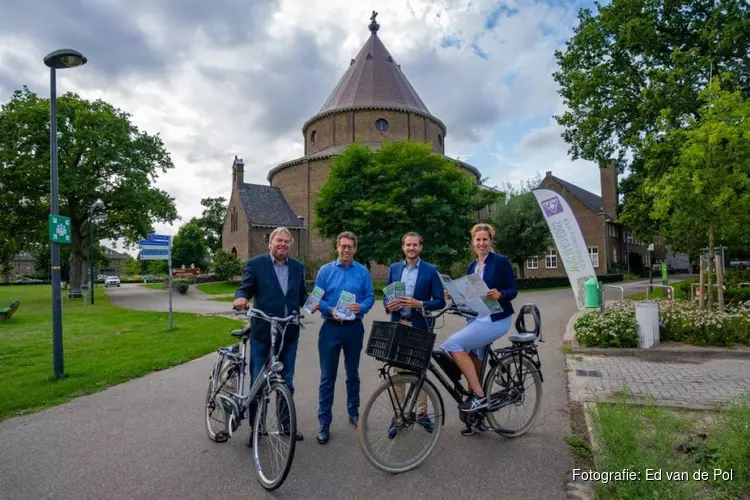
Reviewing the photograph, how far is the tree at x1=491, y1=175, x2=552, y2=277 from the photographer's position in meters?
36.9

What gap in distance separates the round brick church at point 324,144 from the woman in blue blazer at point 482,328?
37.6 metres

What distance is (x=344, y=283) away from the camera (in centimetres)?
456

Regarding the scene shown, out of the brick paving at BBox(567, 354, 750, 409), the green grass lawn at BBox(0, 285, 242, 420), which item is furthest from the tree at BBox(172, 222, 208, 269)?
the brick paving at BBox(567, 354, 750, 409)

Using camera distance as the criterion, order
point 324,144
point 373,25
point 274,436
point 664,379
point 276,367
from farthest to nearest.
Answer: point 373,25
point 324,144
point 664,379
point 276,367
point 274,436

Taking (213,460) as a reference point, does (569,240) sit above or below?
above

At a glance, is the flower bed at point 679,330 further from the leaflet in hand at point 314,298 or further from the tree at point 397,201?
the tree at point 397,201

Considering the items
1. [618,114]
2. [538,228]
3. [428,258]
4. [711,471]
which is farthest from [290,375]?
[538,228]

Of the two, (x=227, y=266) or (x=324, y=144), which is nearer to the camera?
(x=227, y=266)

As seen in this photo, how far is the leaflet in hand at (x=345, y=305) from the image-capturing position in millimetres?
4250

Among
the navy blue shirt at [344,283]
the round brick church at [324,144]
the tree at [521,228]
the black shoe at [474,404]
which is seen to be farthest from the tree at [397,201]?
the black shoe at [474,404]

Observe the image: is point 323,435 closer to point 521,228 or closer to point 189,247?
point 521,228

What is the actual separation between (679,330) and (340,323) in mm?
7343

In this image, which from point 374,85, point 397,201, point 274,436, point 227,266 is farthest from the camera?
point 374,85

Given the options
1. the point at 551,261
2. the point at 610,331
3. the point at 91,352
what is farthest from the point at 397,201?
the point at 551,261
